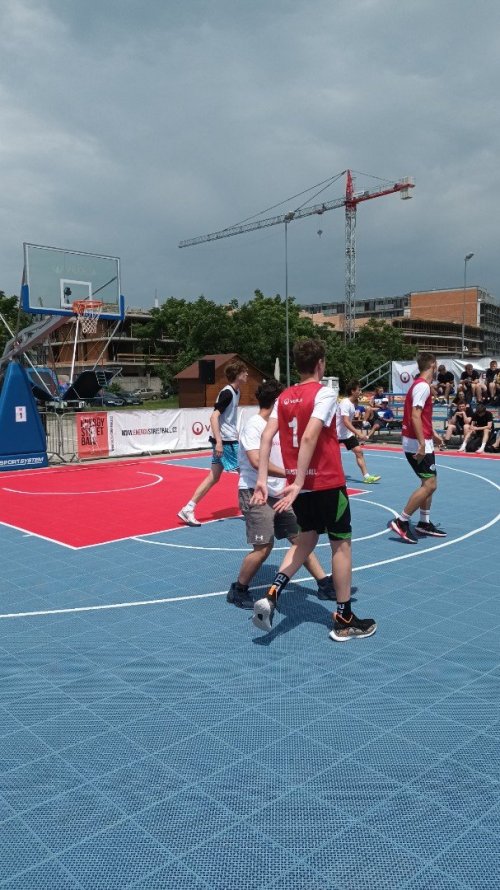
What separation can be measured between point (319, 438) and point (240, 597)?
1.93 meters

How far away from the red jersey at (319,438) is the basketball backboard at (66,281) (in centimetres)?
1332

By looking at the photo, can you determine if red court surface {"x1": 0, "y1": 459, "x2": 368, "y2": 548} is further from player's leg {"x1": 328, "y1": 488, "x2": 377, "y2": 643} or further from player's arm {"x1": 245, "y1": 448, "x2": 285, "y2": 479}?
player's leg {"x1": 328, "y1": 488, "x2": 377, "y2": 643}

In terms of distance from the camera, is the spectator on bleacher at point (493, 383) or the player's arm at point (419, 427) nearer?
the player's arm at point (419, 427)

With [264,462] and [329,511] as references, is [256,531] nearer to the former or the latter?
[264,462]

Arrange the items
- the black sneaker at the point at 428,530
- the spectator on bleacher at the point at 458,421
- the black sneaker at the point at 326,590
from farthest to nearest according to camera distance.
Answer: the spectator on bleacher at the point at 458,421 < the black sneaker at the point at 428,530 < the black sneaker at the point at 326,590

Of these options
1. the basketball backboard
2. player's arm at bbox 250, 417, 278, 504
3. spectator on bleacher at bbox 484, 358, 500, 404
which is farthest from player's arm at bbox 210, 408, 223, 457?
spectator on bleacher at bbox 484, 358, 500, 404

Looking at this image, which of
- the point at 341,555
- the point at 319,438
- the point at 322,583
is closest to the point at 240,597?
the point at 322,583

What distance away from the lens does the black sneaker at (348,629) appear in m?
5.02

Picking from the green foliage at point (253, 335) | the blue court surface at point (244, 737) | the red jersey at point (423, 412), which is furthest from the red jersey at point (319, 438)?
the green foliage at point (253, 335)

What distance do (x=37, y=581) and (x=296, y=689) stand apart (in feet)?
11.7

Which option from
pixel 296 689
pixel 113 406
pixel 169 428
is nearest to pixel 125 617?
pixel 296 689

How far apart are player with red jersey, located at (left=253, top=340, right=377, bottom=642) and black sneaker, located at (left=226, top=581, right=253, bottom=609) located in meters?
0.98

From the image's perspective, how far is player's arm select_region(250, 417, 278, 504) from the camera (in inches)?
193

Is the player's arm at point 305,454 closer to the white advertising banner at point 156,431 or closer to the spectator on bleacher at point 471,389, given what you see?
the white advertising banner at point 156,431
